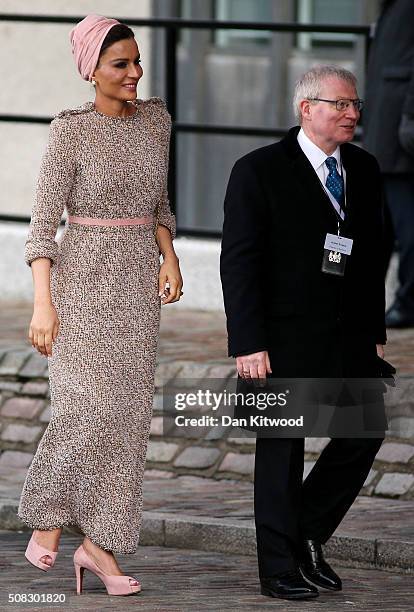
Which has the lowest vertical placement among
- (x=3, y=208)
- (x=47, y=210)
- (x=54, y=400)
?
(x=3, y=208)

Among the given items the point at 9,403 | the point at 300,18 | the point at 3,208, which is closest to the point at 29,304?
the point at 9,403

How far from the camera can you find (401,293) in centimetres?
1018

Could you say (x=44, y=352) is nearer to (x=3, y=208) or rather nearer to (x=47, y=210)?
(x=47, y=210)

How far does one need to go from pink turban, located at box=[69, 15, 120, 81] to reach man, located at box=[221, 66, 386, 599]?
581 millimetres

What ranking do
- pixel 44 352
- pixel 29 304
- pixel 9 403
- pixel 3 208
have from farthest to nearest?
1. pixel 3 208
2. pixel 29 304
3. pixel 9 403
4. pixel 44 352

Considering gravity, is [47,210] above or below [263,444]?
above

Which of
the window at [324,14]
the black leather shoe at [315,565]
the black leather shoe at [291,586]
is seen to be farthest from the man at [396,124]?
the window at [324,14]

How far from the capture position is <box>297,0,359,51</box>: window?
590 inches

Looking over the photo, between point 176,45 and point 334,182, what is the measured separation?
14.9 feet

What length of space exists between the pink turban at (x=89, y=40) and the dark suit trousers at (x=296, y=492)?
136cm

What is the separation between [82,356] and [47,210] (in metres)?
0.50

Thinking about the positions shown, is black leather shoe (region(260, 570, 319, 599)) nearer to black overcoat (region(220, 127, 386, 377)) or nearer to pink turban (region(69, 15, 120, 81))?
black overcoat (region(220, 127, 386, 377))

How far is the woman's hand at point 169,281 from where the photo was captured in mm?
6867

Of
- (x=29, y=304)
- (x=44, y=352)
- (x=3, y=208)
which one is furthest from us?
(x=3, y=208)
